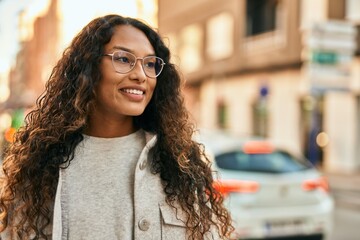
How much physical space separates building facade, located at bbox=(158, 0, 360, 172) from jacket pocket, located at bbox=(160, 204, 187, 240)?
12767 mm

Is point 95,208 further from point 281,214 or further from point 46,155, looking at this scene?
point 281,214

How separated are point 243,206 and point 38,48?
65877 millimetres

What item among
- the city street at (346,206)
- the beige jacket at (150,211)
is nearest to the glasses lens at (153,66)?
the beige jacket at (150,211)

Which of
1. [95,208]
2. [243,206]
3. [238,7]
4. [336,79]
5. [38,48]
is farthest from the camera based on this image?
[38,48]

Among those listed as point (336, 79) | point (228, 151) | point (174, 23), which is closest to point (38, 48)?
point (174, 23)

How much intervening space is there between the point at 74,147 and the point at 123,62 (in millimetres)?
324

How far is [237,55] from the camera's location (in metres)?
28.0

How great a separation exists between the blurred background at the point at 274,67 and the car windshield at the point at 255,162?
268cm

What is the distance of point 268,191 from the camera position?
21.7 feet

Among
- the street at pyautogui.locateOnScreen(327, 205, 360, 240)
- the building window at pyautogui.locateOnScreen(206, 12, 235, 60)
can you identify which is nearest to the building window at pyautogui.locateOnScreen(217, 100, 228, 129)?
the building window at pyautogui.locateOnScreen(206, 12, 235, 60)

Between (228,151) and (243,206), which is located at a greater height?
(228,151)

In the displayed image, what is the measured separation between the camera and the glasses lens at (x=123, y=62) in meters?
2.05

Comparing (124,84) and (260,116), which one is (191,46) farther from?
(124,84)

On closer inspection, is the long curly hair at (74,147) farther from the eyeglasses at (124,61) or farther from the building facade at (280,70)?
the building facade at (280,70)
